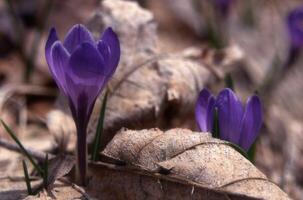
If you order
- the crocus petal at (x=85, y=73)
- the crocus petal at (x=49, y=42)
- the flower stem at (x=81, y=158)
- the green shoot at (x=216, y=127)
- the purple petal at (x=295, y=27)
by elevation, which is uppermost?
the purple petal at (x=295, y=27)

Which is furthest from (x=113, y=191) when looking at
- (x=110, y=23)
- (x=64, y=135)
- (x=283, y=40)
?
(x=283, y=40)

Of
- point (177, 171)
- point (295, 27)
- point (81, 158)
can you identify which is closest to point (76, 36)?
point (81, 158)

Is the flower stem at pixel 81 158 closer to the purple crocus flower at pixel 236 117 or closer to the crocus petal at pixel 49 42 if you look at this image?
the crocus petal at pixel 49 42

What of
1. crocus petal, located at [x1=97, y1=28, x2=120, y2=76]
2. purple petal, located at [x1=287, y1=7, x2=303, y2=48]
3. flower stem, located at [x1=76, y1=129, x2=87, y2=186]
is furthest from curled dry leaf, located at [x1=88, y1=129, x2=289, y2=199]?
purple petal, located at [x1=287, y1=7, x2=303, y2=48]

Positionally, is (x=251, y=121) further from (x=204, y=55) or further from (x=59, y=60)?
(x=204, y=55)

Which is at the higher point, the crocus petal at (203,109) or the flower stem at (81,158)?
the crocus petal at (203,109)

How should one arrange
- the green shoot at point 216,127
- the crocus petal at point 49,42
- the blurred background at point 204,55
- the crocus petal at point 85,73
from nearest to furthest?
the crocus petal at point 85,73
the crocus petal at point 49,42
the green shoot at point 216,127
the blurred background at point 204,55

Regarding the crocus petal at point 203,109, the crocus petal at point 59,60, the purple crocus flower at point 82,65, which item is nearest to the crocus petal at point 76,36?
the purple crocus flower at point 82,65
